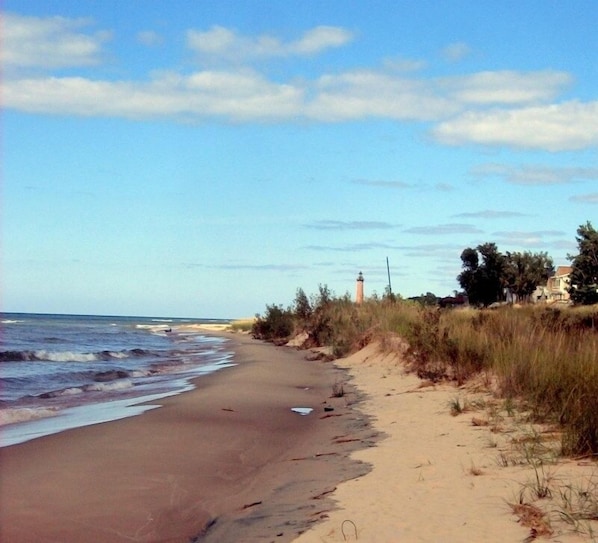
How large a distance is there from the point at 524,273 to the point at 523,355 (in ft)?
177

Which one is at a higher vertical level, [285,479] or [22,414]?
[22,414]

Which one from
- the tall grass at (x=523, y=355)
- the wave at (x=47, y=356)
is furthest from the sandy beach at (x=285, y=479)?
the wave at (x=47, y=356)

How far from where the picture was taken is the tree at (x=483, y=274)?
2367 inches

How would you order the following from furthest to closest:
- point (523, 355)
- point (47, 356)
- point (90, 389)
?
point (47, 356)
point (90, 389)
point (523, 355)

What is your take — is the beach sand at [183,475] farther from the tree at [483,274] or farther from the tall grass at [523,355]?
the tree at [483,274]

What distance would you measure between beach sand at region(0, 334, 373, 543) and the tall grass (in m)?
2.07

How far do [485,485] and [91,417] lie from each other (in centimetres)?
687

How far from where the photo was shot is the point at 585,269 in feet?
163

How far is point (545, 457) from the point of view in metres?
6.30

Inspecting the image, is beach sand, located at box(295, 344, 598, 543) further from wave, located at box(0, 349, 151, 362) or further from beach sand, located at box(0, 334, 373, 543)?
wave, located at box(0, 349, 151, 362)

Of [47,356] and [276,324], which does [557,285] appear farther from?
[47,356]

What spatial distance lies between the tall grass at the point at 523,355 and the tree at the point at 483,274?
39.4 m

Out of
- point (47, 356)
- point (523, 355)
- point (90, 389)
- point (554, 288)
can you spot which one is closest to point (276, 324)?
point (47, 356)

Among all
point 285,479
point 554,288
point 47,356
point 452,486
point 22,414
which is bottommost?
point 285,479
